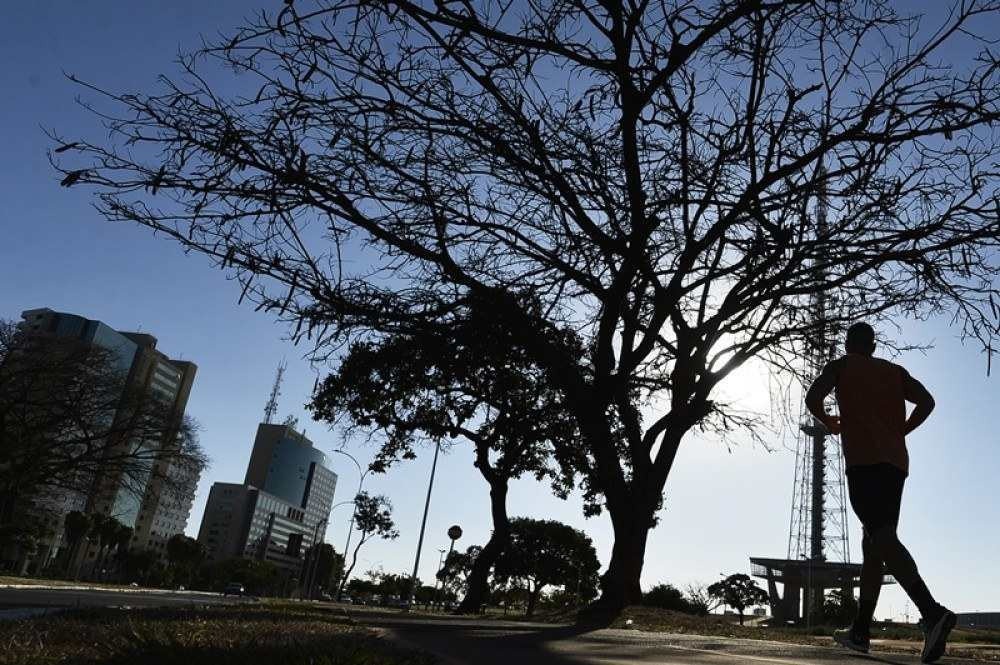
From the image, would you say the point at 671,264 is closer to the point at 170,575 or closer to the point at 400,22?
the point at 400,22

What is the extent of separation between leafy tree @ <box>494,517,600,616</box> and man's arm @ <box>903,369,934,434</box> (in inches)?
1549

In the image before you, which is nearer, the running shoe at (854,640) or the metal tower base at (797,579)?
the running shoe at (854,640)

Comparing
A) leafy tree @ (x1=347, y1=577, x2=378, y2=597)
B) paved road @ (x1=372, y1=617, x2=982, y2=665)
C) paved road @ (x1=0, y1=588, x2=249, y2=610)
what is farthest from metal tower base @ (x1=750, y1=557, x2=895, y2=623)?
leafy tree @ (x1=347, y1=577, x2=378, y2=597)

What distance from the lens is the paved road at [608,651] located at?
3.78 m

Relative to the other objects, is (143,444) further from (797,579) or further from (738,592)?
(797,579)

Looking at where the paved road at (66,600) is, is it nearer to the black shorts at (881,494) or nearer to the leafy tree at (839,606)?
the black shorts at (881,494)

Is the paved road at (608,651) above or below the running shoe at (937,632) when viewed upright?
below

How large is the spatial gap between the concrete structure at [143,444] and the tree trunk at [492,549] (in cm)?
1873

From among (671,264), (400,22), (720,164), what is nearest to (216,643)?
(400,22)

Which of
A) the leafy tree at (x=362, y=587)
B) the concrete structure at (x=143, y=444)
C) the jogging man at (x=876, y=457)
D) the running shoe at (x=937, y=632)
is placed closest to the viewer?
the running shoe at (x=937, y=632)

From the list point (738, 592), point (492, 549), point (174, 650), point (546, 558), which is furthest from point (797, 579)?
point (174, 650)

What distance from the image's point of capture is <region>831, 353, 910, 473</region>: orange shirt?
4352 millimetres

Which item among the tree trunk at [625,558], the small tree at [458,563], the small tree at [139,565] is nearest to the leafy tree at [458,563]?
the small tree at [458,563]

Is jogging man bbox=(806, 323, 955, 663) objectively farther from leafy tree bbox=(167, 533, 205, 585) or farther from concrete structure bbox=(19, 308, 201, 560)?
leafy tree bbox=(167, 533, 205, 585)
